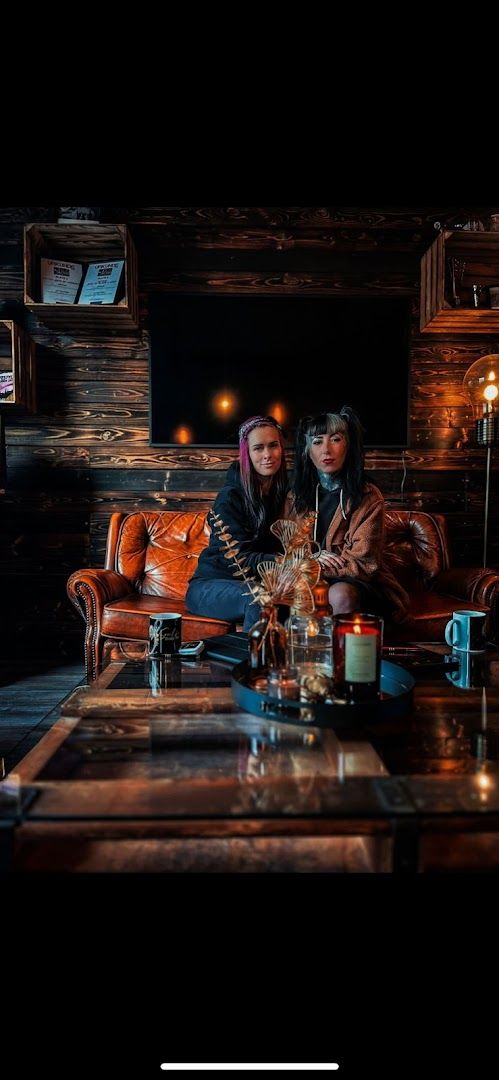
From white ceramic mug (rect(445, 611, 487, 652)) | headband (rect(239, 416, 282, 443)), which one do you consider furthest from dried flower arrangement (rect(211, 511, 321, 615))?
headband (rect(239, 416, 282, 443))

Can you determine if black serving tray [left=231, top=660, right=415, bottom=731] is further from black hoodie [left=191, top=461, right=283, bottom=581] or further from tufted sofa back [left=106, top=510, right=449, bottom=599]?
tufted sofa back [left=106, top=510, right=449, bottom=599]

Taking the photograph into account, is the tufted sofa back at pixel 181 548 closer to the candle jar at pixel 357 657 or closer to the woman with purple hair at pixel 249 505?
the woman with purple hair at pixel 249 505

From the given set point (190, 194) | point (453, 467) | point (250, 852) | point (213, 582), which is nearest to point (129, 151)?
point (190, 194)

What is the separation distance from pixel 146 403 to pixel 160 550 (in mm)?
910

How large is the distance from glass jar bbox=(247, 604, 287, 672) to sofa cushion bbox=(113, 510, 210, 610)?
1.70m

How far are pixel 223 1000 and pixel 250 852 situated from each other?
0.19 metres

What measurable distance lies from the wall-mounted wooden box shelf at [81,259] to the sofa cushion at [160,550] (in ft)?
3.39

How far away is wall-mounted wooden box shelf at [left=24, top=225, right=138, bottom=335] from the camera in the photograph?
322 centimetres

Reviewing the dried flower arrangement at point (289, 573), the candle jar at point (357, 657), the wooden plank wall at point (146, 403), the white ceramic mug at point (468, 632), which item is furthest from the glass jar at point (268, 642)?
the wooden plank wall at point (146, 403)

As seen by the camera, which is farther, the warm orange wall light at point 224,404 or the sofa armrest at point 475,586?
the warm orange wall light at point 224,404

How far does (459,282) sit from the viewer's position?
133 inches

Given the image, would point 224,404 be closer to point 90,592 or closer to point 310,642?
point 90,592

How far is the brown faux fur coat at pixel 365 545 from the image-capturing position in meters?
2.52

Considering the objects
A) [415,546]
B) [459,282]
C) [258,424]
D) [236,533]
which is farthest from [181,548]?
[459,282]
